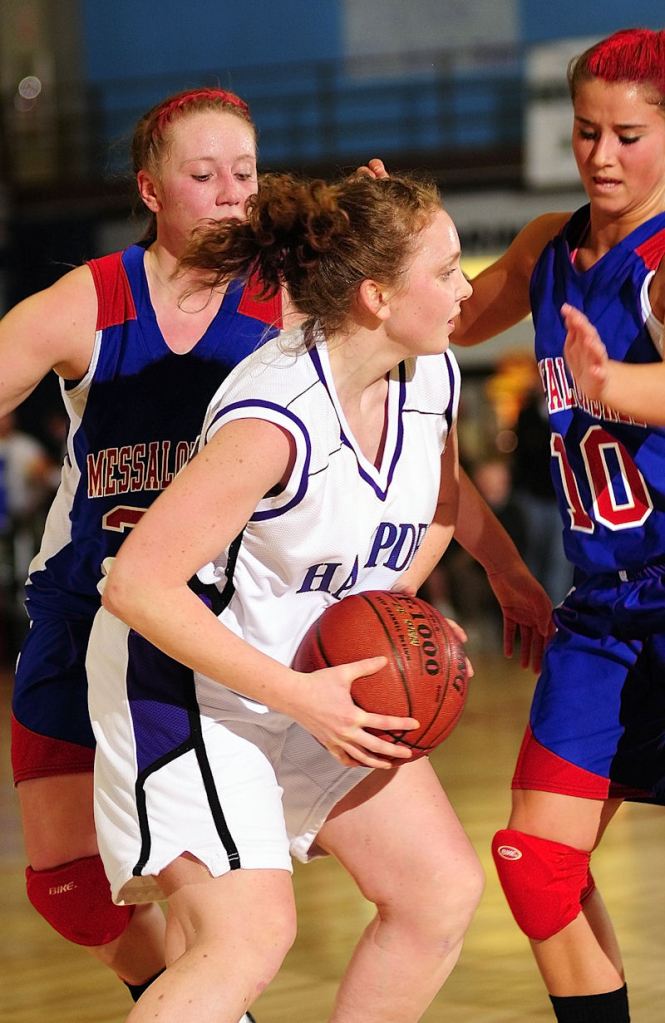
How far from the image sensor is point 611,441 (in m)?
2.87

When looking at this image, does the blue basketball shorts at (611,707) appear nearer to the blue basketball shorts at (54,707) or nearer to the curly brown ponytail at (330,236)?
the curly brown ponytail at (330,236)

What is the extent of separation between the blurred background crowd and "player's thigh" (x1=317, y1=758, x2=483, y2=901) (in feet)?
32.2

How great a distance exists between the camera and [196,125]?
3.13 meters

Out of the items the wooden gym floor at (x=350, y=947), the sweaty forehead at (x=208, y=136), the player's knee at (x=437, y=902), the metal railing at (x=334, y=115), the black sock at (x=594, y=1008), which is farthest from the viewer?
the metal railing at (x=334, y=115)

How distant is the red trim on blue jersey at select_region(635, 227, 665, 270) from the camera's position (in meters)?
2.86

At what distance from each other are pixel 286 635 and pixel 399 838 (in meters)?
0.44

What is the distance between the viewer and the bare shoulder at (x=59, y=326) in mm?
2939

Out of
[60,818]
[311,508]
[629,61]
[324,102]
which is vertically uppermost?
[629,61]

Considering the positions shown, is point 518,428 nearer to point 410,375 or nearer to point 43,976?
point 43,976

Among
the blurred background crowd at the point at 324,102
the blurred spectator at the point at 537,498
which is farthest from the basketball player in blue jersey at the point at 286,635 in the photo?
the blurred background crowd at the point at 324,102

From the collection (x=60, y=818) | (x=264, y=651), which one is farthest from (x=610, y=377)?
(x=60, y=818)

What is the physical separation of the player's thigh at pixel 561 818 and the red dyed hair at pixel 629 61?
4.49ft

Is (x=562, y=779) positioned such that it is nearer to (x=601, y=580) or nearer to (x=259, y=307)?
(x=601, y=580)

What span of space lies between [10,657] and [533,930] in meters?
8.33
